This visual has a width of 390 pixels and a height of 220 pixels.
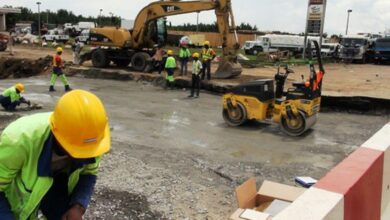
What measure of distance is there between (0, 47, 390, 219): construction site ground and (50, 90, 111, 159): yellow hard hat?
9.32 ft

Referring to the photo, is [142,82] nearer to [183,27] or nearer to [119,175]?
[119,175]

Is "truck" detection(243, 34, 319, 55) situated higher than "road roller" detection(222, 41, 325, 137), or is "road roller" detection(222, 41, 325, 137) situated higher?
"truck" detection(243, 34, 319, 55)

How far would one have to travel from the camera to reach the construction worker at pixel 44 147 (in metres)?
2.16

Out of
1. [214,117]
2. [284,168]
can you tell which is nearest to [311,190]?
[284,168]

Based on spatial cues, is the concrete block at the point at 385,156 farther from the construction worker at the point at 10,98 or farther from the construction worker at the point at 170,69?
the construction worker at the point at 170,69

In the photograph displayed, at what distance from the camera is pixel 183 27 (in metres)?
69.7

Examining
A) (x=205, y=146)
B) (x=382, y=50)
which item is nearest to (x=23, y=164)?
(x=205, y=146)

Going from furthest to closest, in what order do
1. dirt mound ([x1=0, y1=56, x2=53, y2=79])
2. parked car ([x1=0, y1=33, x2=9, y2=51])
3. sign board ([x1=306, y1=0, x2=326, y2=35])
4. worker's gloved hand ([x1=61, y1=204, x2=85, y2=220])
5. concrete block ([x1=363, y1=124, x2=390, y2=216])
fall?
1. parked car ([x1=0, y1=33, x2=9, y2=51])
2. sign board ([x1=306, y1=0, x2=326, y2=35])
3. dirt mound ([x1=0, y1=56, x2=53, y2=79])
4. concrete block ([x1=363, y1=124, x2=390, y2=216])
5. worker's gloved hand ([x1=61, y1=204, x2=85, y2=220])

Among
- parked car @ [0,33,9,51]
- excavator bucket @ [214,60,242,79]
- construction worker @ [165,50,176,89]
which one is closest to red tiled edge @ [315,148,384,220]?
construction worker @ [165,50,176,89]

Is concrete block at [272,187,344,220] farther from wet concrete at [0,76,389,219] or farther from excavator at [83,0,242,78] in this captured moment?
excavator at [83,0,242,78]

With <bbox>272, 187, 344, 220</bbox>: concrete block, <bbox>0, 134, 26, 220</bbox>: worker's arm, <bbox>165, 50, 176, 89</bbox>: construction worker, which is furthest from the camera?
<bbox>165, 50, 176, 89</bbox>: construction worker

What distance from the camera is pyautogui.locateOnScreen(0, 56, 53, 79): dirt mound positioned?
874 inches

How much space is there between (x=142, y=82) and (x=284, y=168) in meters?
12.1

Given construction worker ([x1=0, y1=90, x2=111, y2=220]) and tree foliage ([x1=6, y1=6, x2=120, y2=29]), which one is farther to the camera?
tree foliage ([x1=6, y1=6, x2=120, y2=29])
